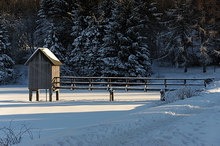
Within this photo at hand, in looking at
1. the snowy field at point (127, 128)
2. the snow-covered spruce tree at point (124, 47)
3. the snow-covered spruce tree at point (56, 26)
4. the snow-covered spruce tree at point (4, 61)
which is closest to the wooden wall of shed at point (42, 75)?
the snowy field at point (127, 128)

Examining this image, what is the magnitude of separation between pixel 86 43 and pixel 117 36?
5.21 meters

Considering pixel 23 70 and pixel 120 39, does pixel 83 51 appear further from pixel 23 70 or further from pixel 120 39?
pixel 23 70

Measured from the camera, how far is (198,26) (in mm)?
44438

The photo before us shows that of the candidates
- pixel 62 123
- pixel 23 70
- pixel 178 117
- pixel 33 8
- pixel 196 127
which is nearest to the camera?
pixel 196 127

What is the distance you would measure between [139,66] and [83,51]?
9868 millimetres

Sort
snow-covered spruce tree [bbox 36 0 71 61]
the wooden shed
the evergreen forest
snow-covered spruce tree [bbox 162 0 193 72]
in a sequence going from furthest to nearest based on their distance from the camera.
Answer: snow-covered spruce tree [bbox 36 0 71 61] < snow-covered spruce tree [bbox 162 0 193 72] < the evergreen forest < the wooden shed

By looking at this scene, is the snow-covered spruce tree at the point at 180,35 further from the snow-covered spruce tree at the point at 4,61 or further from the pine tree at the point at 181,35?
the snow-covered spruce tree at the point at 4,61

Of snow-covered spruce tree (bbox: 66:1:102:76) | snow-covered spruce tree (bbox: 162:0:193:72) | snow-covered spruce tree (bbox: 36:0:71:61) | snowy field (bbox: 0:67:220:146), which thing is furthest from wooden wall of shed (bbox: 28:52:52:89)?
snow-covered spruce tree (bbox: 162:0:193:72)

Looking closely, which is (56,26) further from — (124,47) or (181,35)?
(181,35)

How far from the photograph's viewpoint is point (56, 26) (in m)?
46.9

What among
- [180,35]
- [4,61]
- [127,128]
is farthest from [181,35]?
[127,128]

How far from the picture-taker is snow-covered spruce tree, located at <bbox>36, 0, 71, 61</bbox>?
44094 mm

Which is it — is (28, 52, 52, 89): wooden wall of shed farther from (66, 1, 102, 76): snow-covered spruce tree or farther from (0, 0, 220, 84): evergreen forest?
(66, 1, 102, 76): snow-covered spruce tree

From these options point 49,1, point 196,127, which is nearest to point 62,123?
point 196,127
